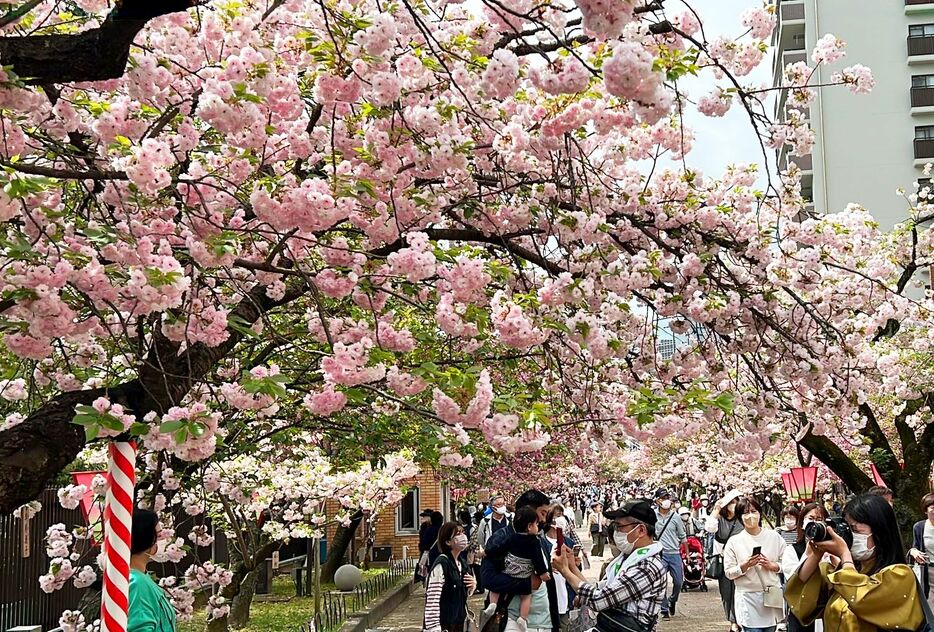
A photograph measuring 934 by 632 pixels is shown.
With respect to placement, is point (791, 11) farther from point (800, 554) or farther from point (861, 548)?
point (861, 548)

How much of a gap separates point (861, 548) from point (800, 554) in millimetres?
5491

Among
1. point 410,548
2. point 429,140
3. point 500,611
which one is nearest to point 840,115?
point 410,548

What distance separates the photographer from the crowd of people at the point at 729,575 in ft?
16.0

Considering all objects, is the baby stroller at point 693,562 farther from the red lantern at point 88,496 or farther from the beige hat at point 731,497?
the red lantern at point 88,496

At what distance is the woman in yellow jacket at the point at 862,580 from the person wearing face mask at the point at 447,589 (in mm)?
Answer: 5362

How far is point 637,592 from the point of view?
627cm

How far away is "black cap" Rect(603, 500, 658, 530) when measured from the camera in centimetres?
651

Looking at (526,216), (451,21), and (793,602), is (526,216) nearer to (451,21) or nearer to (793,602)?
(451,21)

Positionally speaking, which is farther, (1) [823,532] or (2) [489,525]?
(2) [489,525]

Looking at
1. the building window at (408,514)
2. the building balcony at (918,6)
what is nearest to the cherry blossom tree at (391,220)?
the building window at (408,514)

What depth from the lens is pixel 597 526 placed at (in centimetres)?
3014

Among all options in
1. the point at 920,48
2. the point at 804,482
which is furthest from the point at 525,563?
the point at 920,48

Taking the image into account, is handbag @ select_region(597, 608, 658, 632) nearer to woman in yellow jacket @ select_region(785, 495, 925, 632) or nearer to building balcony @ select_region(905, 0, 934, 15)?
woman in yellow jacket @ select_region(785, 495, 925, 632)

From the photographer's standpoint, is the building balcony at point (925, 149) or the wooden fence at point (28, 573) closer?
the wooden fence at point (28, 573)
